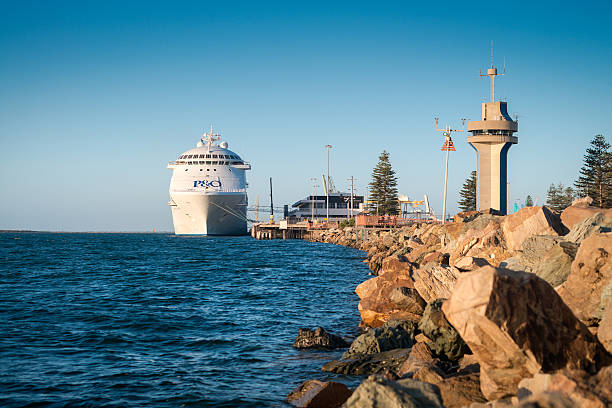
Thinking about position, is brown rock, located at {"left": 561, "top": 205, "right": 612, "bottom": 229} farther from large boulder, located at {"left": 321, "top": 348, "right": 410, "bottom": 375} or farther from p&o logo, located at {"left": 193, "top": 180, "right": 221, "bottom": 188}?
p&o logo, located at {"left": 193, "top": 180, "right": 221, "bottom": 188}

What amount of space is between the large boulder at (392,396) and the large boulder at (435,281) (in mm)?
7074

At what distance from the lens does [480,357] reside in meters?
6.47

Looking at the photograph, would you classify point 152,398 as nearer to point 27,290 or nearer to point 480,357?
point 480,357

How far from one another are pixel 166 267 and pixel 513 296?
107 feet

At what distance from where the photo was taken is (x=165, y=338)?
46.8ft

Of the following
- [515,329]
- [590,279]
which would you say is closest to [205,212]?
[590,279]

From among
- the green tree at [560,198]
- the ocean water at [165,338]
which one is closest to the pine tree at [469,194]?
the green tree at [560,198]

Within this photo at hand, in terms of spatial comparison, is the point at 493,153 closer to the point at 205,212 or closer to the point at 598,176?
the point at 598,176

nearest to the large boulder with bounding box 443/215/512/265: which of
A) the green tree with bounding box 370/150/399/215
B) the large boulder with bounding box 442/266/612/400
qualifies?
the large boulder with bounding box 442/266/612/400

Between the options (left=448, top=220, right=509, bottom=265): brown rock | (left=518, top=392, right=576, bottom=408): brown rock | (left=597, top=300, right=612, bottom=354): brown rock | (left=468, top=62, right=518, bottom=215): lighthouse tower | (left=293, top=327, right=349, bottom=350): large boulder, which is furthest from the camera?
(left=468, top=62, right=518, bottom=215): lighthouse tower

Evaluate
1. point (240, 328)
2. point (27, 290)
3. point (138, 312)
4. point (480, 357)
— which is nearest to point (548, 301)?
point (480, 357)

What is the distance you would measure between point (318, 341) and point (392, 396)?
7064 millimetres

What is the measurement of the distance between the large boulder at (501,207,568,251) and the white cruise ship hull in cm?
7121

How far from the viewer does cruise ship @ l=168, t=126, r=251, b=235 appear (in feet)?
277
